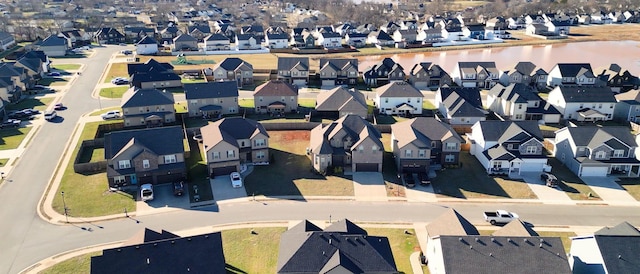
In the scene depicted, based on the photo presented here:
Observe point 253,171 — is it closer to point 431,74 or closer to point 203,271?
point 203,271

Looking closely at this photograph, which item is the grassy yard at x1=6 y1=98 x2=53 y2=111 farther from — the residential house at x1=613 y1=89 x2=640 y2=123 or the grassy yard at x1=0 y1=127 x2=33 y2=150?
the residential house at x1=613 y1=89 x2=640 y2=123

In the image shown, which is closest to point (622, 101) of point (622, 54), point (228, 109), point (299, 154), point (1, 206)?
point (299, 154)

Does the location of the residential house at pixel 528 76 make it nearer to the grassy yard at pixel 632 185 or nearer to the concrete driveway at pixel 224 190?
the grassy yard at pixel 632 185

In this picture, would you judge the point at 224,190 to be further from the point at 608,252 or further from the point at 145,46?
the point at 145,46

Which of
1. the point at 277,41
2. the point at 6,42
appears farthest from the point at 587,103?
the point at 6,42

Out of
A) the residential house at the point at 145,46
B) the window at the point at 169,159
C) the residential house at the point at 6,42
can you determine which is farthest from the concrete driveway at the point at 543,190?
the residential house at the point at 6,42

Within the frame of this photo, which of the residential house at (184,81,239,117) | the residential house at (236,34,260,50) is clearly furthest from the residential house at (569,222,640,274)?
the residential house at (236,34,260,50)
